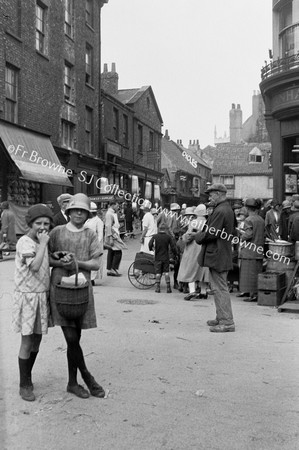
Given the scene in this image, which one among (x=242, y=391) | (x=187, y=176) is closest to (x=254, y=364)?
(x=242, y=391)

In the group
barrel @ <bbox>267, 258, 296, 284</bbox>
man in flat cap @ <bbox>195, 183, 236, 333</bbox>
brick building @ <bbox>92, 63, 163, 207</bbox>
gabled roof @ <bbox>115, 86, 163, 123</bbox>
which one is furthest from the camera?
gabled roof @ <bbox>115, 86, 163, 123</bbox>

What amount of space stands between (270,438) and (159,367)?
1.94 metres

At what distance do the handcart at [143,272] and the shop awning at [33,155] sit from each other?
8.02 m

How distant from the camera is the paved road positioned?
3904 millimetres

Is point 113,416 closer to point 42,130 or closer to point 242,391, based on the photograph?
point 242,391

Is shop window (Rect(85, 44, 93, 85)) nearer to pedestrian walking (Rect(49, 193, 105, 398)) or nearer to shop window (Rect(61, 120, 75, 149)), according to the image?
shop window (Rect(61, 120, 75, 149))

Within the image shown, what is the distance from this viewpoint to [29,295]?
464 centimetres

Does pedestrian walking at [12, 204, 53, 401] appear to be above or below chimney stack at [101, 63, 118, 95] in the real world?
below

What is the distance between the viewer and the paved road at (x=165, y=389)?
390 centimetres

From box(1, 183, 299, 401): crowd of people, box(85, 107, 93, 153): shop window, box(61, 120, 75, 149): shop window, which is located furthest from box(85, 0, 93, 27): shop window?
box(1, 183, 299, 401): crowd of people

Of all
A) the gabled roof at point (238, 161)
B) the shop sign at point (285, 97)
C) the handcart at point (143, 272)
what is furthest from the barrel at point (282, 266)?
the gabled roof at point (238, 161)

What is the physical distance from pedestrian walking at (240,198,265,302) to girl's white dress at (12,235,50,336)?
243 inches

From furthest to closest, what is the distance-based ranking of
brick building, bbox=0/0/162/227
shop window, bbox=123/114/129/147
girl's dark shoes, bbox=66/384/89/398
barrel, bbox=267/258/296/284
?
shop window, bbox=123/114/129/147 < brick building, bbox=0/0/162/227 < barrel, bbox=267/258/296/284 < girl's dark shoes, bbox=66/384/89/398

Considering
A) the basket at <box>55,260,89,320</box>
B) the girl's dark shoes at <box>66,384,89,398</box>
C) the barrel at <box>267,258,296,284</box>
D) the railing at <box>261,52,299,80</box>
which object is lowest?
the girl's dark shoes at <box>66,384,89,398</box>
